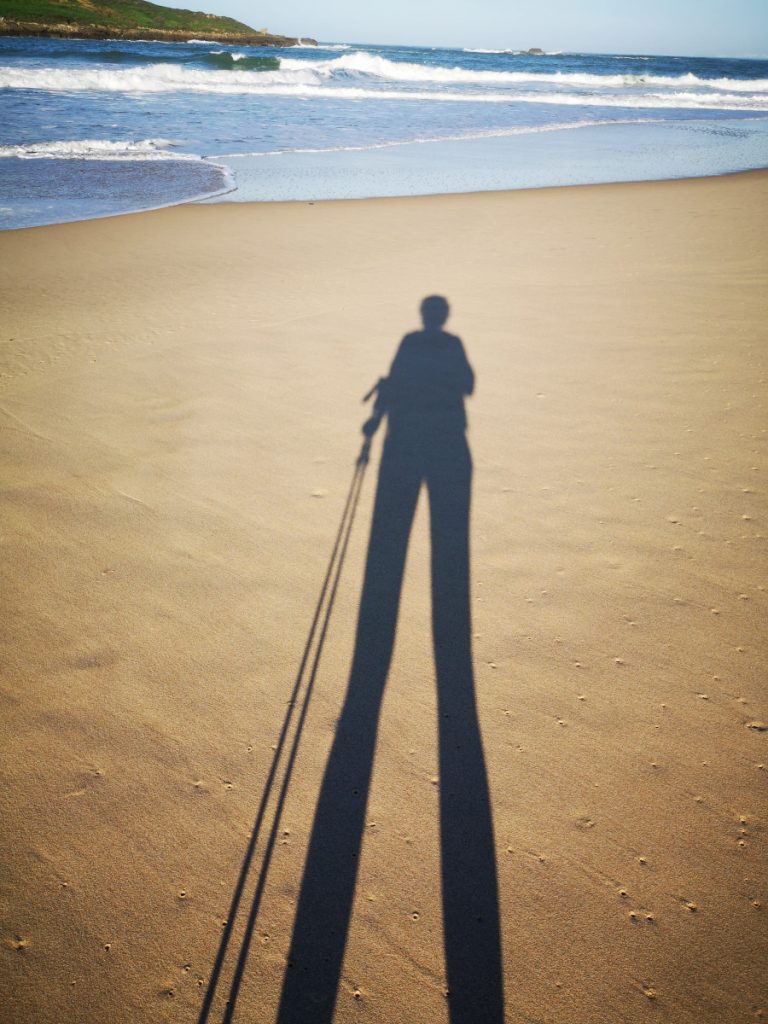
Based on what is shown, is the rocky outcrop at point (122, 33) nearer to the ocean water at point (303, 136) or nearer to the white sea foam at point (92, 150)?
the ocean water at point (303, 136)

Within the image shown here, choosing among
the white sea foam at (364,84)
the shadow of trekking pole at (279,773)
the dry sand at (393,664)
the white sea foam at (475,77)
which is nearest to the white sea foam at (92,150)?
the dry sand at (393,664)

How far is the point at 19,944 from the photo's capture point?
6.28ft

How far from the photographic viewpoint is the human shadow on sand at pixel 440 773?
1872 millimetres

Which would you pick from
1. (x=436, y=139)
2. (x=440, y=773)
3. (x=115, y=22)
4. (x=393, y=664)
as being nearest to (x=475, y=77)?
(x=436, y=139)

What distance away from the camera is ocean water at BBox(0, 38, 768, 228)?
40.1ft

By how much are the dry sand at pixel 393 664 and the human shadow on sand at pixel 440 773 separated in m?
0.06

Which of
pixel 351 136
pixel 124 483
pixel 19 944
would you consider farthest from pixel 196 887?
pixel 351 136

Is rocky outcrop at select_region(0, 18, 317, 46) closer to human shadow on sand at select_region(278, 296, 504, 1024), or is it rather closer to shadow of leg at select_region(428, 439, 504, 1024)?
human shadow on sand at select_region(278, 296, 504, 1024)

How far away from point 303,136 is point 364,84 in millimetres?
21223

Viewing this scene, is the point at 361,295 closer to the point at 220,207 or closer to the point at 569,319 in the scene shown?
the point at 569,319

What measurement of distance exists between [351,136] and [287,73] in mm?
21201

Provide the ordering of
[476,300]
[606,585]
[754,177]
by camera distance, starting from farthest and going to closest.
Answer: [754,177] < [476,300] < [606,585]

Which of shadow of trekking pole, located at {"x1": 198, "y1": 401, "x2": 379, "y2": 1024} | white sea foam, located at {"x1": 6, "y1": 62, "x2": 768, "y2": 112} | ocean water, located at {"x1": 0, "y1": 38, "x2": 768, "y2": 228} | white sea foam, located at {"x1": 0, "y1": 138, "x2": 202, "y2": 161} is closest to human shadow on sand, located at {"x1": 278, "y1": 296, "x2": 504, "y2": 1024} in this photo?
shadow of trekking pole, located at {"x1": 198, "y1": 401, "x2": 379, "y2": 1024}

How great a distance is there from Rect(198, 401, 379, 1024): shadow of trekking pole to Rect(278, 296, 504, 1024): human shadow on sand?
0.53ft
